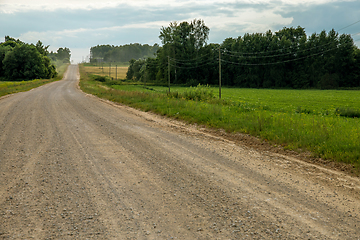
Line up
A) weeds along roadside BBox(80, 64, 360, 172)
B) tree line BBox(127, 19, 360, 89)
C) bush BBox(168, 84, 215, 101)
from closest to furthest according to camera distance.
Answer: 1. weeds along roadside BBox(80, 64, 360, 172)
2. bush BBox(168, 84, 215, 101)
3. tree line BBox(127, 19, 360, 89)

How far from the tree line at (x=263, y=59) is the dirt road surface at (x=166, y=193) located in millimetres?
70177

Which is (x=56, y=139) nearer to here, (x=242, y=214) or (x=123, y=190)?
(x=123, y=190)

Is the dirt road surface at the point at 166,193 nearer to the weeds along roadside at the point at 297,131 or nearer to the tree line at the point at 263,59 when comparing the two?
the weeds along roadside at the point at 297,131

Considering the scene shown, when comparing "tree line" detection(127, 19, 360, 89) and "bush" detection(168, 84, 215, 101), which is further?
"tree line" detection(127, 19, 360, 89)

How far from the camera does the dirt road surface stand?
386 centimetres

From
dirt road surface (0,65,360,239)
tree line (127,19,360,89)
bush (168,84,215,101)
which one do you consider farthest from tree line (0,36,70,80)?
dirt road surface (0,65,360,239)

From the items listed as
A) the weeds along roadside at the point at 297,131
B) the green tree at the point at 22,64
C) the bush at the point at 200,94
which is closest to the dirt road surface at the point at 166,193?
the weeds along roadside at the point at 297,131

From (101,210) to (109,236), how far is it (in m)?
0.77

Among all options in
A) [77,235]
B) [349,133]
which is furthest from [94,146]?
[349,133]

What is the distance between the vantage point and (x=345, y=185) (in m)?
5.50

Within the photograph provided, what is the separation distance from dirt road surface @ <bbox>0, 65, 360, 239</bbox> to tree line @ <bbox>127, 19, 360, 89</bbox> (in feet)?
230

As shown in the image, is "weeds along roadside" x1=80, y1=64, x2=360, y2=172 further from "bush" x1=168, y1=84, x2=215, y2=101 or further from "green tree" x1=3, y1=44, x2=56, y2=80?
"green tree" x1=3, y1=44, x2=56, y2=80

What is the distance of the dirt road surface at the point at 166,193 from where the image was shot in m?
3.86

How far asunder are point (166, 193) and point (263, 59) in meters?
86.8
